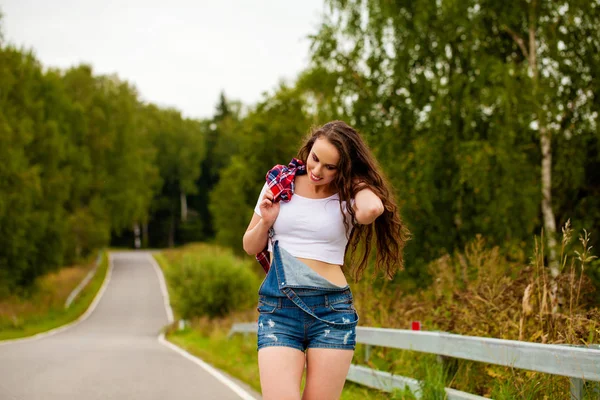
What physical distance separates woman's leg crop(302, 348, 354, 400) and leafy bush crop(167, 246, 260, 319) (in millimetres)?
24587

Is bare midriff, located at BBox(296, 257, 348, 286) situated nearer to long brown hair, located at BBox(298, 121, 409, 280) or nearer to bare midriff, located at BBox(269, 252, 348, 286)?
bare midriff, located at BBox(269, 252, 348, 286)

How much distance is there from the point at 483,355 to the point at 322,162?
2.37m

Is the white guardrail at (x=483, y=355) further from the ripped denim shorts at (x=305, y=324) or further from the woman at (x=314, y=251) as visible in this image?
the ripped denim shorts at (x=305, y=324)

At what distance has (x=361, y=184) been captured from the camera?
3.96 m

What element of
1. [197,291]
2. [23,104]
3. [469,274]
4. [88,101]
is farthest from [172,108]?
[469,274]

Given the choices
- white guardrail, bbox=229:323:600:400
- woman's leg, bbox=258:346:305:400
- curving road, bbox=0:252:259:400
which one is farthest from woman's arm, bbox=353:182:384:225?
curving road, bbox=0:252:259:400

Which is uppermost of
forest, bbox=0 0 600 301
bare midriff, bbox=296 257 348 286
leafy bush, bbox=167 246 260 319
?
forest, bbox=0 0 600 301

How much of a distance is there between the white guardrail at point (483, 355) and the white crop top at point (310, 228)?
154 cm

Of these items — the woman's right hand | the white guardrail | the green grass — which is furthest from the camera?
the green grass

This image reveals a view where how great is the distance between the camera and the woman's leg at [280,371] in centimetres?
363

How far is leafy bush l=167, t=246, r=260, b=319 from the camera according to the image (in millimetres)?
28312

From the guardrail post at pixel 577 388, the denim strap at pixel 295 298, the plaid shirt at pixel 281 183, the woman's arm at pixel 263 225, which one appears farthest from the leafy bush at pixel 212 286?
the denim strap at pixel 295 298

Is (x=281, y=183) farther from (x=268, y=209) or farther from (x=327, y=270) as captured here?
(x=327, y=270)

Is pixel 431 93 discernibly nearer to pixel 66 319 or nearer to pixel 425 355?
pixel 425 355
